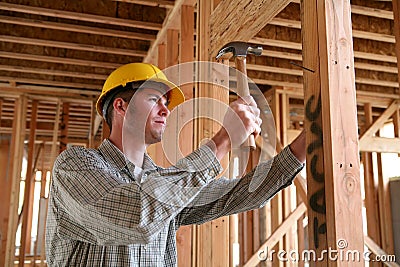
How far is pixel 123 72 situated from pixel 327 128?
100 centimetres

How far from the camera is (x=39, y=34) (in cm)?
431

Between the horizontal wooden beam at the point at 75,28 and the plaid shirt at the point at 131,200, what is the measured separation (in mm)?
2639

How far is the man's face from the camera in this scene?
1640 mm

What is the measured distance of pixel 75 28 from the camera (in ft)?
13.1

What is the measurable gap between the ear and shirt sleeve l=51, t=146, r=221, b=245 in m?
0.39

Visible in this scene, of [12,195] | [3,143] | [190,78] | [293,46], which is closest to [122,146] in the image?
[190,78]

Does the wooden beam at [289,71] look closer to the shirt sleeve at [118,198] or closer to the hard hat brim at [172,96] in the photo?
the hard hat brim at [172,96]

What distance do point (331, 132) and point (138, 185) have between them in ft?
1.85

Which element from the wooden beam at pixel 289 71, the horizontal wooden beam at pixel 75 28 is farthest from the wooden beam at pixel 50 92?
the wooden beam at pixel 289 71

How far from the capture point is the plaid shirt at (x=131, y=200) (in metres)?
1.18

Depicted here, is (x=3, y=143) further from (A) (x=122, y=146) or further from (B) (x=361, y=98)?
(A) (x=122, y=146)

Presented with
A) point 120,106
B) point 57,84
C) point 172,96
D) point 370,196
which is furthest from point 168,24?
point 370,196

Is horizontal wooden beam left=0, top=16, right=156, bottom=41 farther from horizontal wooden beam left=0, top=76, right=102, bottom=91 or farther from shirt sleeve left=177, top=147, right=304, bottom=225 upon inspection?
shirt sleeve left=177, top=147, right=304, bottom=225

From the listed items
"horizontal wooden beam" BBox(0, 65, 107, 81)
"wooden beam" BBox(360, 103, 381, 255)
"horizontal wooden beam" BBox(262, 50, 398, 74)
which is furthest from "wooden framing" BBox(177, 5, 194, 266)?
"wooden beam" BBox(360, 103, 381, 255)
